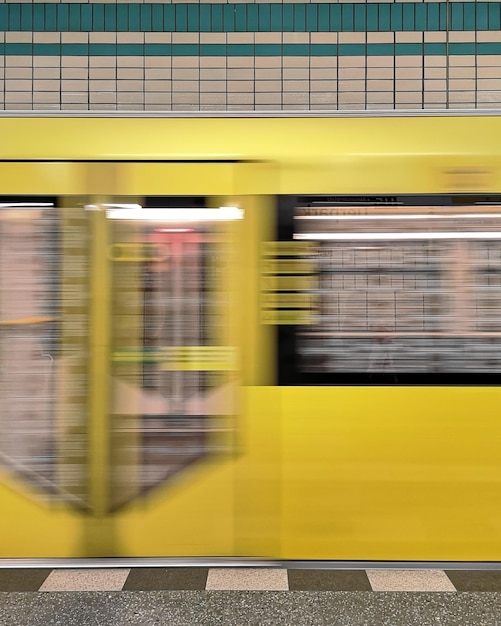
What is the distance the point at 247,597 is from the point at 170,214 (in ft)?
6.19

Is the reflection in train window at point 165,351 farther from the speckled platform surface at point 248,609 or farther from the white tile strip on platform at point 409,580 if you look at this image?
the white tile strip on platform at point 409,580

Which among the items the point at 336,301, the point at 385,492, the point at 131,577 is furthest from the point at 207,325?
the point at 131,577

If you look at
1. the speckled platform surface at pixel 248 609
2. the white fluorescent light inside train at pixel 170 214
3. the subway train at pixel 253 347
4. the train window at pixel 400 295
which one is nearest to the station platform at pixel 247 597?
the speckled platform surface at pixel 248 609

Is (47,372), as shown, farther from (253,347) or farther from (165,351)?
(253,347)

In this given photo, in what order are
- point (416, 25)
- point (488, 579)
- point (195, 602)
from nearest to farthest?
point (195, 602) → point (488, 579) → point (416, 25)

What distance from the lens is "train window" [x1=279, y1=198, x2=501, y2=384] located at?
264 cm

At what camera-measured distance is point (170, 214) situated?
106 inches

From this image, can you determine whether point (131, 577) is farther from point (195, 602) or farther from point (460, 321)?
point (460, 321)

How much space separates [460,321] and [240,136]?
139 cm

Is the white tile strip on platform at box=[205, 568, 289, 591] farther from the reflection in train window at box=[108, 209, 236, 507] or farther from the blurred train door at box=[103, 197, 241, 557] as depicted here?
the reflection in train window at box=[108, 209, 236, 507]

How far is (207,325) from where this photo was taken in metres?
2.69

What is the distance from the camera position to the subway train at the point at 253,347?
265 centimetres

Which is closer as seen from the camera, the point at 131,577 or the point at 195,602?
the point at 195,602

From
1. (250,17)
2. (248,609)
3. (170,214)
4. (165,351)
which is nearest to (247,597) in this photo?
(248,609)
